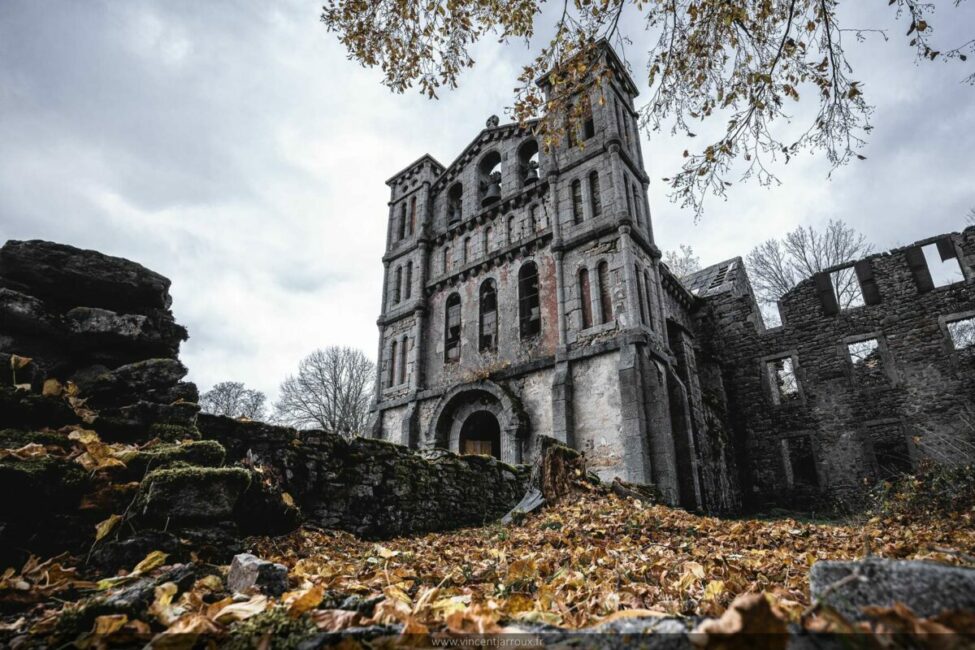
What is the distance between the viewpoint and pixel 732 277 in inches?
760

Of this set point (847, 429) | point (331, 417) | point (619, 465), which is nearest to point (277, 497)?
point (619, 465)

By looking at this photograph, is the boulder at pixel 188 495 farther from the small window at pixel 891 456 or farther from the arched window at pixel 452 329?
the small window at pixel 891 456

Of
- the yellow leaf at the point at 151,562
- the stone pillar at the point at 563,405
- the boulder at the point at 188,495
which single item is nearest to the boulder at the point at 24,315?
the boulder at the point at 188,495

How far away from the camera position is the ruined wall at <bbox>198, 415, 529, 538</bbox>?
5.34 meters

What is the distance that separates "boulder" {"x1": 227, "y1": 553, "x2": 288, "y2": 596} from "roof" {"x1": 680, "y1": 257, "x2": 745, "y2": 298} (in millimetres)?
19443

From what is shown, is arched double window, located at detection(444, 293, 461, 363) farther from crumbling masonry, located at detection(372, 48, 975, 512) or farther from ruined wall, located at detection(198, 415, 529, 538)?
ruined wall, located at detection(198, 415, 529, 538)

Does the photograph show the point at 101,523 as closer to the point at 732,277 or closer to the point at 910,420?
the point at 910,420

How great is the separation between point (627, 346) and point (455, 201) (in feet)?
35.7

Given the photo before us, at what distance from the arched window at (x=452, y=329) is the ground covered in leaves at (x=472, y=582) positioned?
32.0 feet

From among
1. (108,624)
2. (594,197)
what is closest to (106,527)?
(108,624)

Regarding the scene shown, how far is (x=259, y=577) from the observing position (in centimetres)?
243

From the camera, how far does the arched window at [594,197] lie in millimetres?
13575

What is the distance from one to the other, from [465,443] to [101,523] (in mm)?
11426

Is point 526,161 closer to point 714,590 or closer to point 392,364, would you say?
point 392,364
